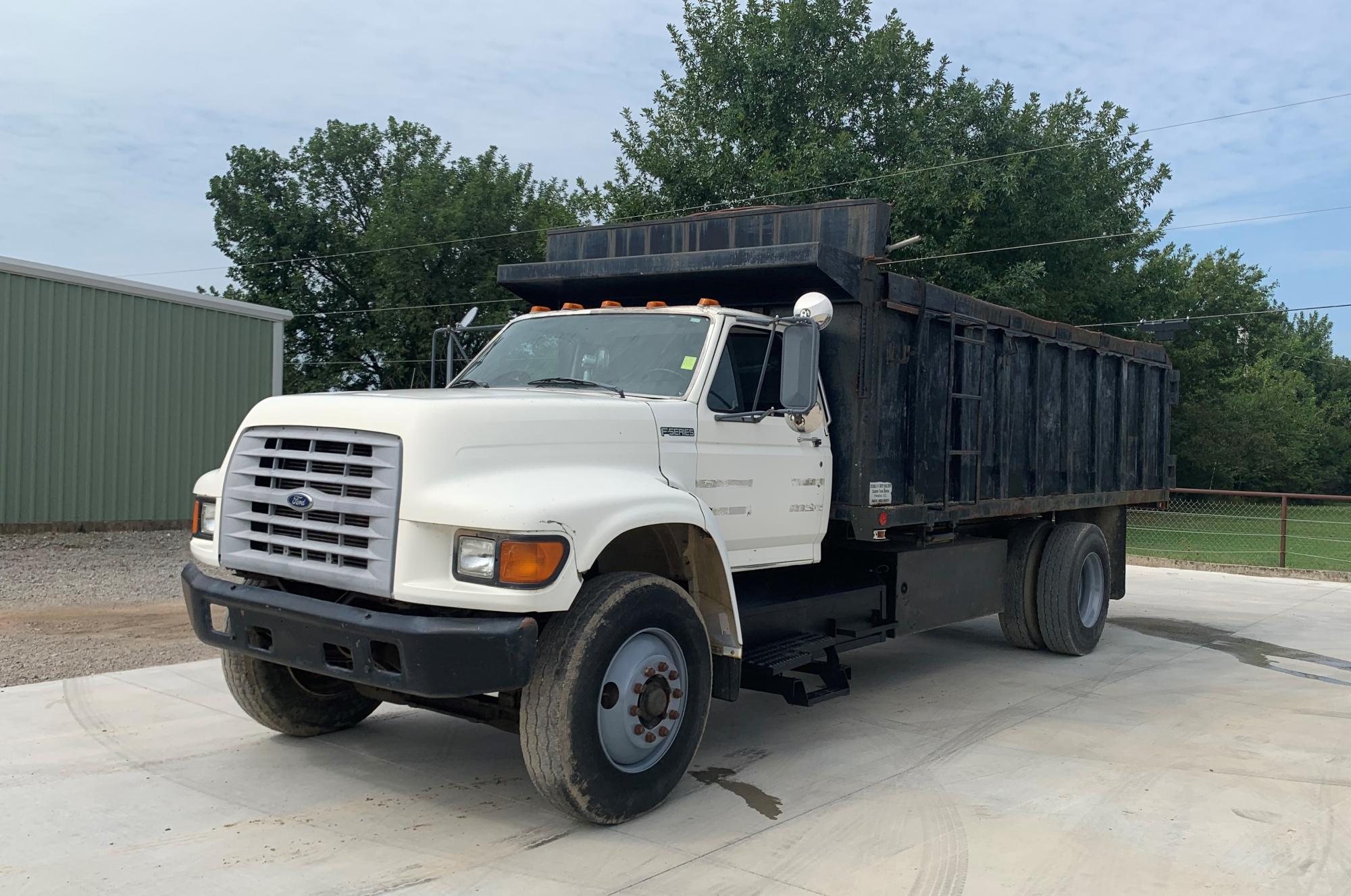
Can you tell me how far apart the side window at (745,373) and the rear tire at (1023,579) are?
392 centimetres

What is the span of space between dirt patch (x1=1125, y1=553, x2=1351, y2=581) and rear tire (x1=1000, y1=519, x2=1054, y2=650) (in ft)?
28.6

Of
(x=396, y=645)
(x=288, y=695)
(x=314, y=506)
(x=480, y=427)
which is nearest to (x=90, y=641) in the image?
(x=288, y=695)

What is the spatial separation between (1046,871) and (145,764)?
4.44 metres

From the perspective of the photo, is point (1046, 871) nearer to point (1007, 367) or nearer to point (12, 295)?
point (1007, 367)

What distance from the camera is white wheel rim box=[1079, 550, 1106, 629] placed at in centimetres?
963

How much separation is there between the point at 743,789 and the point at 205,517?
9.86 ft

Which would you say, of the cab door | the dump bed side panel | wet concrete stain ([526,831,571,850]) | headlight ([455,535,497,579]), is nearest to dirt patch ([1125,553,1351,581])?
the dump bed side panel

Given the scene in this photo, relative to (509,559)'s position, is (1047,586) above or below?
below

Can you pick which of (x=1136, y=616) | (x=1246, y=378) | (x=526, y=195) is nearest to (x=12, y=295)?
(x=1136, y=616)

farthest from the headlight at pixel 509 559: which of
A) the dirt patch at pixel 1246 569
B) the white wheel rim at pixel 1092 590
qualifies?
the dirt patch at pixel 1246 569

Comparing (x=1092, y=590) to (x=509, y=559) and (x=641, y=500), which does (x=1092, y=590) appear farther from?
(x=509, y=559)

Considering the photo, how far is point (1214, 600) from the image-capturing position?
1353 cm

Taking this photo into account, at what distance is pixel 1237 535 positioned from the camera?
20797mm

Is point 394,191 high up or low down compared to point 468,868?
up
